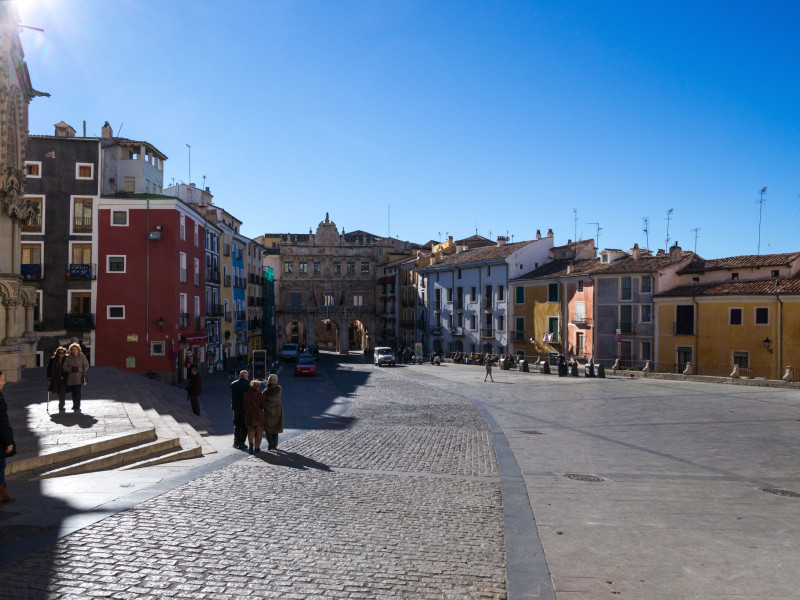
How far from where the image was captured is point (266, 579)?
6.74 meters

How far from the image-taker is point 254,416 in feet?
45.9

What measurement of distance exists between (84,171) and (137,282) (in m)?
6.93

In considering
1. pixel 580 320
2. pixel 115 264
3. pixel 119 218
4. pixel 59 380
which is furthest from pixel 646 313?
pixel 59 380

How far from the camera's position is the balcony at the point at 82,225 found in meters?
37.1

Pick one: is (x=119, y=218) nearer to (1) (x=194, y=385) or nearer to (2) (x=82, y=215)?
(2) (x=82, y=215)

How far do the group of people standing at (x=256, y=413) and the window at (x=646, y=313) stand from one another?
125ft

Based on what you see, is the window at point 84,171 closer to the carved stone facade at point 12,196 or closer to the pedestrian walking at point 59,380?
the carved stone facade at point 12,196

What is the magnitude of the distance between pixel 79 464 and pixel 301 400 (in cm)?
1673

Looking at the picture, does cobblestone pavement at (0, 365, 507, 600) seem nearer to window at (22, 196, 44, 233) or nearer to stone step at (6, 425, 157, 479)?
stone step at (6, 425, 157, 479)

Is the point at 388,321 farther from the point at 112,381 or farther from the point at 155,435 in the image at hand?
the point at 155,435

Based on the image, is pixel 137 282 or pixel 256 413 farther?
pixel 137 282

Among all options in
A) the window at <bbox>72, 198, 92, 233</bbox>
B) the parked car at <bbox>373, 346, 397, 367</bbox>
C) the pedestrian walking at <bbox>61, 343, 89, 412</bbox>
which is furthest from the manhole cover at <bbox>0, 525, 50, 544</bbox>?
the parked car at <bbox>373, 346, 397, 367</bbox>

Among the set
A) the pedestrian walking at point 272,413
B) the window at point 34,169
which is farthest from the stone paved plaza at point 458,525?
the window at point 34,169

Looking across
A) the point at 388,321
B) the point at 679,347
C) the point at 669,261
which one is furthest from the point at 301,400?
the point at 388,321
